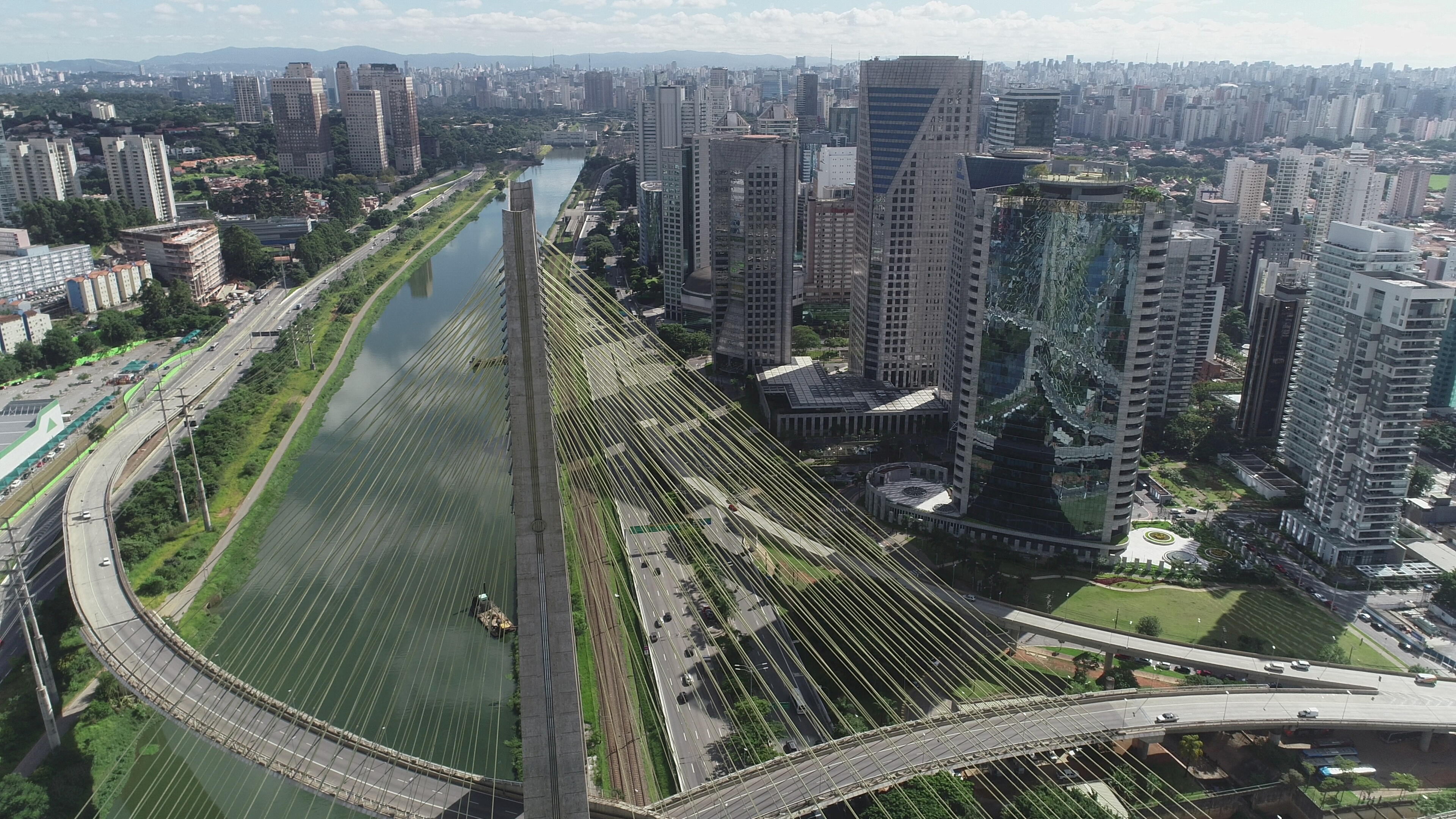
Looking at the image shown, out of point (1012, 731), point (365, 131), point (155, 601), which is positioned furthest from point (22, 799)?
point (365, 131)

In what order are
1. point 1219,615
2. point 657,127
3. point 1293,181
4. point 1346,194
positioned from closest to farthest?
1. point 1219,615
2. point 1346,194
3. point 657,127
4. point 1293,181

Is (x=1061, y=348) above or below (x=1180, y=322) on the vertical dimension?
above

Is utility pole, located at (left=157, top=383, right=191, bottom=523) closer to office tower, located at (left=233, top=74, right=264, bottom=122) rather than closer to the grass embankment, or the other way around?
the grass embankment

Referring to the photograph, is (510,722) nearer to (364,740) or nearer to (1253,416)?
(364,740)

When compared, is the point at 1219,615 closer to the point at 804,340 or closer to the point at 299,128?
the point at 804,340

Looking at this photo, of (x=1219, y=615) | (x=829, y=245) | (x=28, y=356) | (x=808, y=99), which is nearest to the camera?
(x=1219, y=615)

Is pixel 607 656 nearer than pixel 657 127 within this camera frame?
Yes

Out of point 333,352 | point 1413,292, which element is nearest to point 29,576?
point 333,352
